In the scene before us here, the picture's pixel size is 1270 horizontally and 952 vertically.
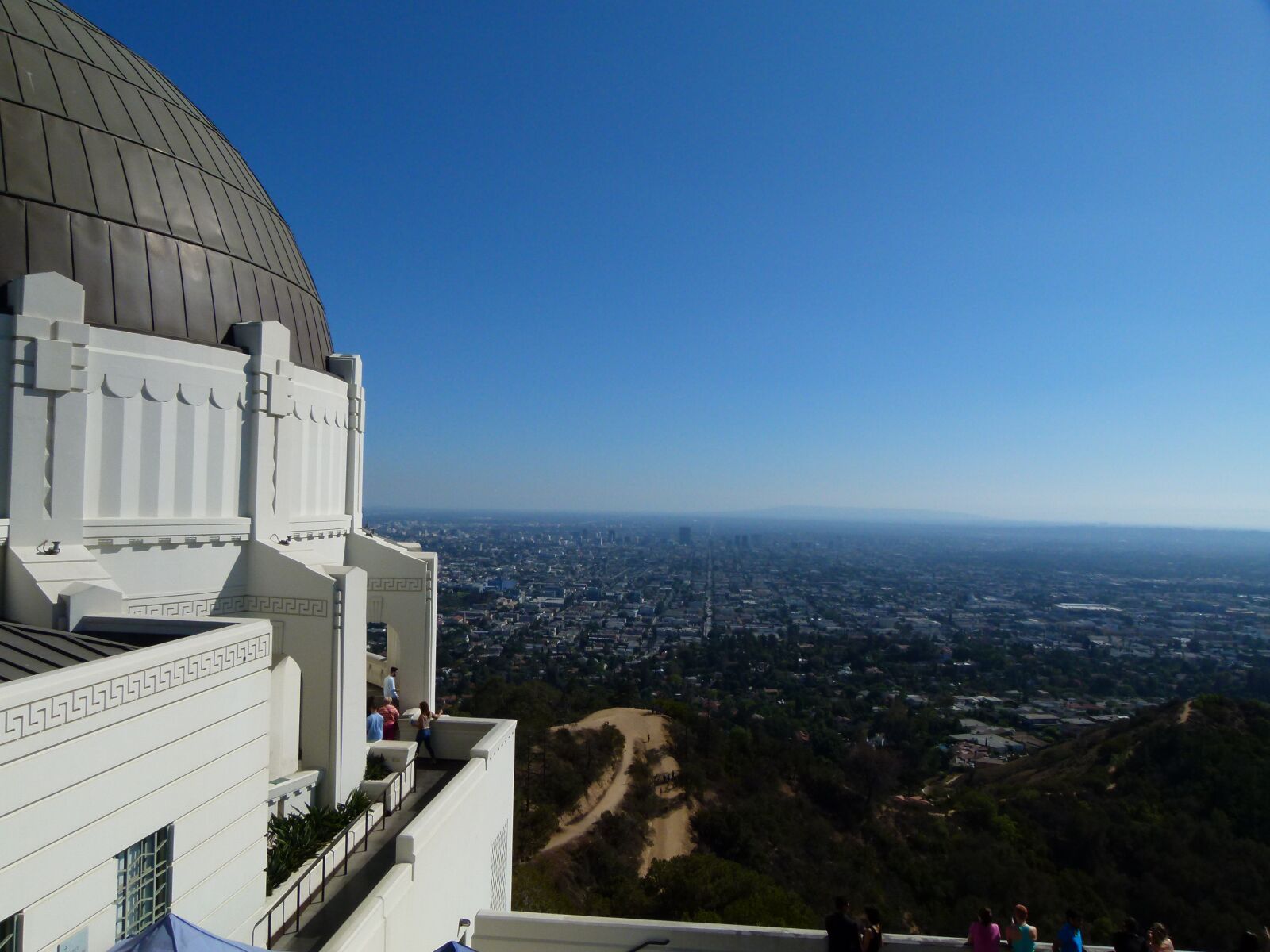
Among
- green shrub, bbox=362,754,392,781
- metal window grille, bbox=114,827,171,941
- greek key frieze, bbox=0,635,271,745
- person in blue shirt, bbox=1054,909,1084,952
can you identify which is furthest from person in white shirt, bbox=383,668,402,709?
person in blue shirt, bbox=1054,909,1084,952

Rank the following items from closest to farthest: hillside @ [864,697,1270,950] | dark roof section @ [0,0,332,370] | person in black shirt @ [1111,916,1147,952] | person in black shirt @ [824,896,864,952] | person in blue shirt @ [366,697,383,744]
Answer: person in black shirt @ [1111,916,1147,952] < person in black shirt @ [824,896,864,952] < dark roof section @ [0,0,332,370] < person in blue shirt @ [366,697,383,744] < hillside @ [864,697,1270,950]

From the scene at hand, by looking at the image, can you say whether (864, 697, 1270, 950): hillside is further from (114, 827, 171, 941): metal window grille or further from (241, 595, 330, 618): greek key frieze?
(114, 827, 171, 941): metal window grille

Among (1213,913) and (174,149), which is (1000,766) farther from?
(174,149)

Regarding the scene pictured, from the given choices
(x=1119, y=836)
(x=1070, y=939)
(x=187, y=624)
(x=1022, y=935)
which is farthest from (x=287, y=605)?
(x=1119, y=836)

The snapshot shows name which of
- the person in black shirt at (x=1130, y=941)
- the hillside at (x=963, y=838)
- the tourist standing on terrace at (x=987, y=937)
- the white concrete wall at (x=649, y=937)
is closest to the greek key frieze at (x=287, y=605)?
the white concrete wall at (x=649, y=937)

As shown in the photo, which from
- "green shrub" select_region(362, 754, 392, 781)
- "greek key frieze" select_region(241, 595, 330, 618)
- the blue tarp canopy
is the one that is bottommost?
"green shrub" select_region(362, 754, 392, 781)

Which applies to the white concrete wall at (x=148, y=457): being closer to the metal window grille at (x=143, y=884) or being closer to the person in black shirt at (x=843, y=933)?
the metal window grille at (x=143, y=884)
